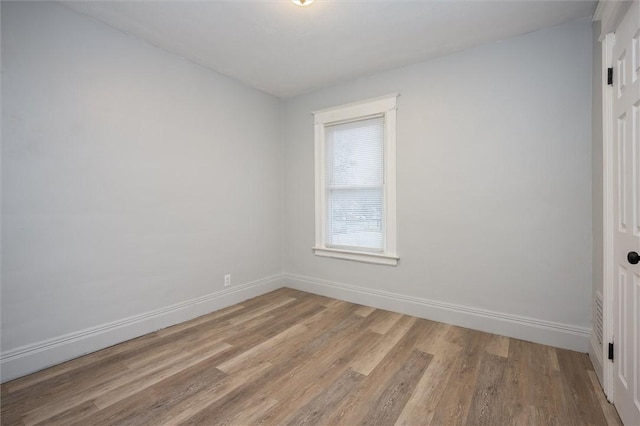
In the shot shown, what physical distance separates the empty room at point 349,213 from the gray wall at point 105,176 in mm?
16

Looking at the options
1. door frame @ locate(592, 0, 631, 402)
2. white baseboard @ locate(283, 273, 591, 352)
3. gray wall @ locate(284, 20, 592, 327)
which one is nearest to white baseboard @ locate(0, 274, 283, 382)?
white baseboard @ locate(283, 273, 591, 352)

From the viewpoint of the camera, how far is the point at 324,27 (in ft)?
8.14

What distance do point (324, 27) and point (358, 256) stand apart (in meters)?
2.45

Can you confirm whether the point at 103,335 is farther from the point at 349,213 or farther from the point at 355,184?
the point at 355,184

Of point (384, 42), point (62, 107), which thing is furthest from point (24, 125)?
point (384, 42)

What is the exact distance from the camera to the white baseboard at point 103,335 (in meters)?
2.04

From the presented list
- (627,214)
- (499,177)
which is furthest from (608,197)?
(499,177)

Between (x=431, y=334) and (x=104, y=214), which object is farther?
(x=431, y=334)

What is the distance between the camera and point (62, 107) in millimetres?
2236

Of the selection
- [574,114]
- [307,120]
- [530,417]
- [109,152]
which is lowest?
[530,417]

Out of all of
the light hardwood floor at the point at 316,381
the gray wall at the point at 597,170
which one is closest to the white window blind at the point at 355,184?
the light hardwood floor at the point at 316,381

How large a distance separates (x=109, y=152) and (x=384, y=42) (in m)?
2.69

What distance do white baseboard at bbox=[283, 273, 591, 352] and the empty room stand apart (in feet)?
0.05

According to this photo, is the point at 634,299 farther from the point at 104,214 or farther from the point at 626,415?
the point at 104,214
